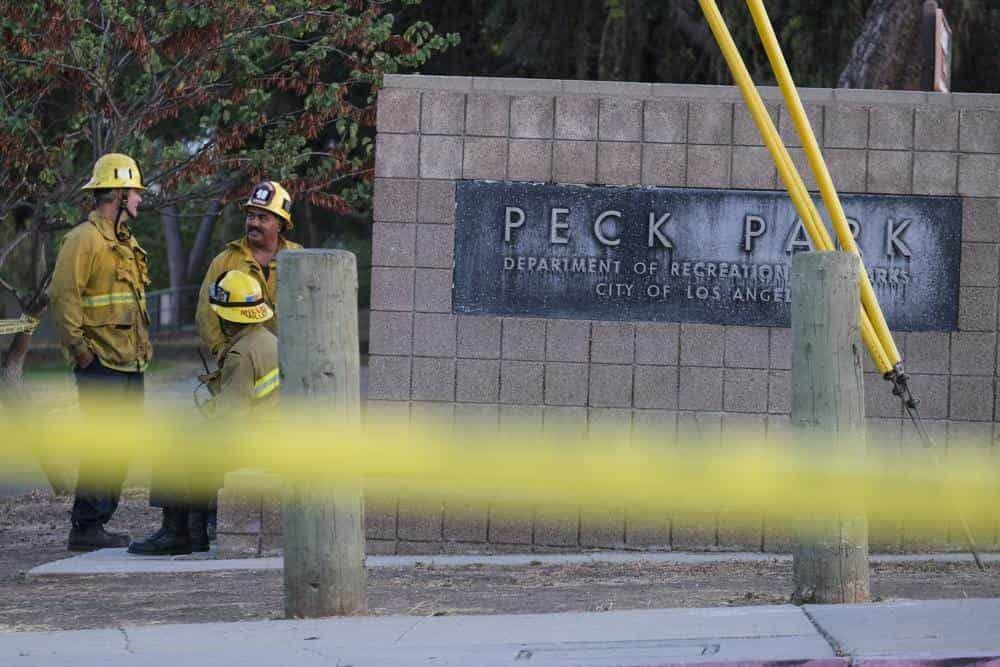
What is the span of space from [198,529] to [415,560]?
45.8 inches

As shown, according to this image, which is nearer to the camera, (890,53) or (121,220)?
(121,220)

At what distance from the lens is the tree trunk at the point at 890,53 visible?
12.2 meters

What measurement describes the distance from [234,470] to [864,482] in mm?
3569

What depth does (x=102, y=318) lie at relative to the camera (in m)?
8.57

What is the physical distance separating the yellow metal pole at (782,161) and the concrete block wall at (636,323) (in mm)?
765

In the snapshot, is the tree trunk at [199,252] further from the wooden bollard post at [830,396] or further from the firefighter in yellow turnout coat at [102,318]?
the wooden bollard post at [830,396]

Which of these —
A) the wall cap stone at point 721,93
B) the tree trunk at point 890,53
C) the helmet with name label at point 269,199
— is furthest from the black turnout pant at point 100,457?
the tree trunk at point 890,53

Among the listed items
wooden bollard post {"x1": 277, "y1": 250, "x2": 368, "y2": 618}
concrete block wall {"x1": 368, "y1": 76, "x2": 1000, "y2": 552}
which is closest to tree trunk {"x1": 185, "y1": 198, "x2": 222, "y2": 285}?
concrete block wall {"x1": 368, "y1": 76, "x2": 1000, "y2": 552}

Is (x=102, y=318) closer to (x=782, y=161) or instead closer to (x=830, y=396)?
(x=782, y=161)

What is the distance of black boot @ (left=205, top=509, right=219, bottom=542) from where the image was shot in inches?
338

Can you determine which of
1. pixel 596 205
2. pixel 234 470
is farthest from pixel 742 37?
pixel 234 470

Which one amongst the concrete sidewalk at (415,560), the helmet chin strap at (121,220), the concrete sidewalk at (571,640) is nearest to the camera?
the concrete sidewalk at (571,640)

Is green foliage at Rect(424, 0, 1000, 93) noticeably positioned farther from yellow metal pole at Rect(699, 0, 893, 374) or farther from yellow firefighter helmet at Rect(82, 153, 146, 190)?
yellow firefighter helmet at Rect(82, 153, 146, 190)

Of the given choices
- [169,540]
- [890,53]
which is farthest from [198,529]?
[890,53]
